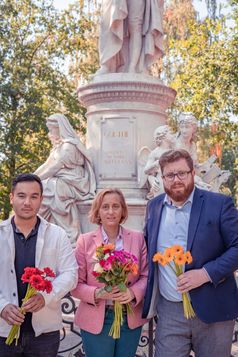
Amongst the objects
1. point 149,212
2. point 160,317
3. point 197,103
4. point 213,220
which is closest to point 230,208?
point 213,220

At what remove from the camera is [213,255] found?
3129 millimetres

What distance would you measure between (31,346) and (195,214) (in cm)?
130

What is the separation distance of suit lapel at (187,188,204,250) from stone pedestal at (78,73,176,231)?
4.44 metres

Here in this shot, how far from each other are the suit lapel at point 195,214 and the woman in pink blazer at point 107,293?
1.40 feet

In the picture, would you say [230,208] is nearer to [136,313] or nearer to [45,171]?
[136,313]

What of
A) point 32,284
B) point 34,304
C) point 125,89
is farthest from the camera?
point 125,89

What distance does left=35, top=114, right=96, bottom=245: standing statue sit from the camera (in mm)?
7391

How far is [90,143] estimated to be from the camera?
27.2 feet

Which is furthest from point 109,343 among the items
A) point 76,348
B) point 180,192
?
point 76,348

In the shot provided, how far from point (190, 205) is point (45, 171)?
4549mm

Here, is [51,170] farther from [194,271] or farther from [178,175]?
[194,271]

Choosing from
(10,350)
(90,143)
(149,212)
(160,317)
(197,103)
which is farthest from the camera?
(197,103)

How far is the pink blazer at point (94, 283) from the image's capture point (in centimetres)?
323

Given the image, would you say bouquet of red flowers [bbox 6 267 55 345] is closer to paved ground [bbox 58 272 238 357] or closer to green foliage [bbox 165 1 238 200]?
paved ground [bbox 58 272 238 357]
